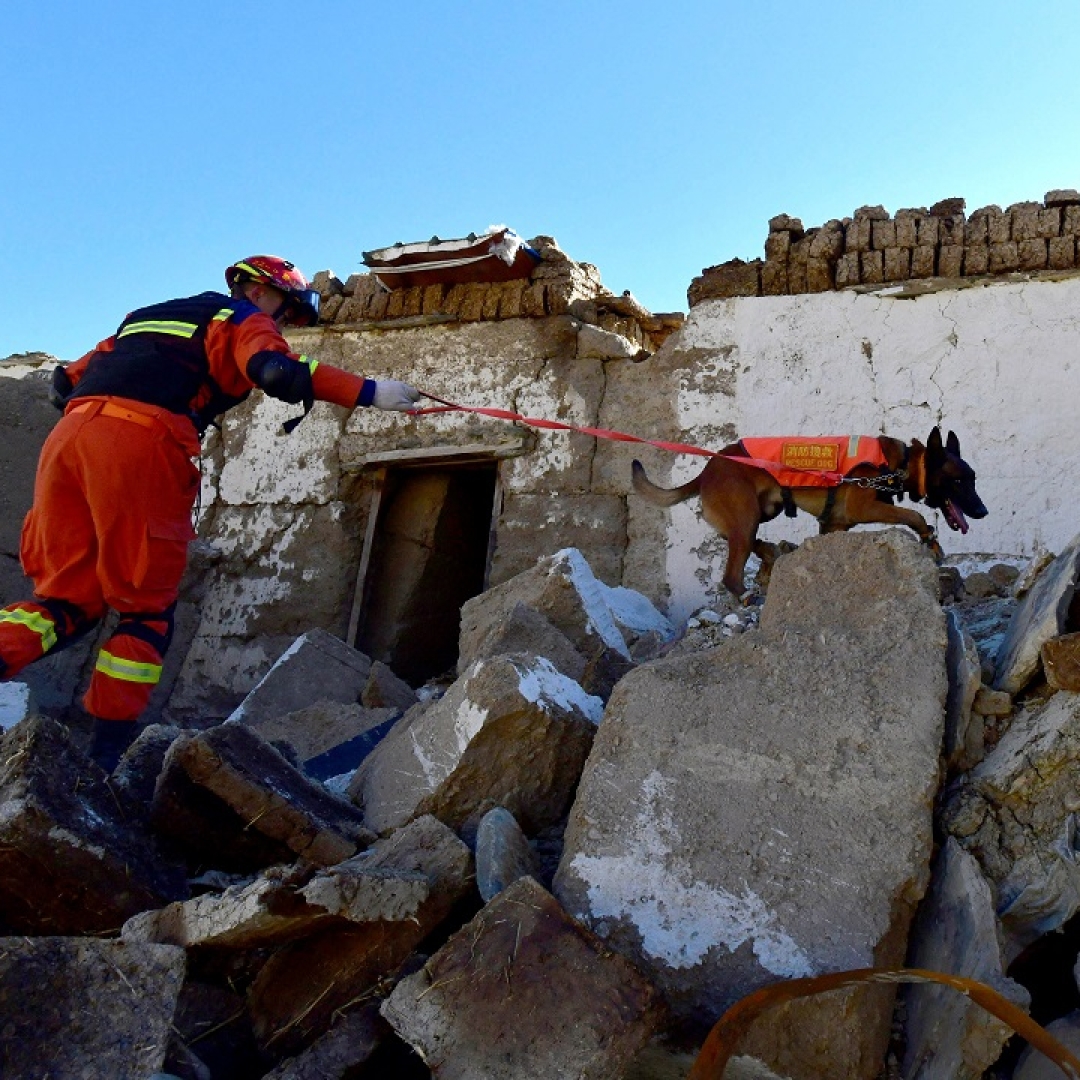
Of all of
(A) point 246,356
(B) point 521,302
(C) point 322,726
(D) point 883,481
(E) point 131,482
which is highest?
(B) point 521,302

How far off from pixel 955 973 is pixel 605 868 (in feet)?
2.29

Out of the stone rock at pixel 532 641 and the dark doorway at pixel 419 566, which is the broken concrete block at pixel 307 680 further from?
the dark doorway at pixel 419 566

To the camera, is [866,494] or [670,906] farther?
[866,494]

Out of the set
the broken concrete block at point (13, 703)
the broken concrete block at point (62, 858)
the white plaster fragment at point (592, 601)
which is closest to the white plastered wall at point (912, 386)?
the white plaster fragment at point (592, 601)

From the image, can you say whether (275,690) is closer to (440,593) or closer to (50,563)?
(50,563)

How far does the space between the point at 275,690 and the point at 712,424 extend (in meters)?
2.64

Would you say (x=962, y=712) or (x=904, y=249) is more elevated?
(x=904, y=249)

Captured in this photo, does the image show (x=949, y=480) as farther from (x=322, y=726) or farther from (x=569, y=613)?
(x=322, y=726)

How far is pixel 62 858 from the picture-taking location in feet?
7.91

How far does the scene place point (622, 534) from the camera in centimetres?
591

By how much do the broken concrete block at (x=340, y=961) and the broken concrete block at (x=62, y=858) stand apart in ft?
1.21

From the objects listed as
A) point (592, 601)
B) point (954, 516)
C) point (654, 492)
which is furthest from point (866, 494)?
point (592, 601)

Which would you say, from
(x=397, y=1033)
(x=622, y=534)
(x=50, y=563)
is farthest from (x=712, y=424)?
(x=397, y=1033)

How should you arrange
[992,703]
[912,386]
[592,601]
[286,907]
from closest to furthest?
[286,907] → [992,703] → [592,601] → [912,386]
